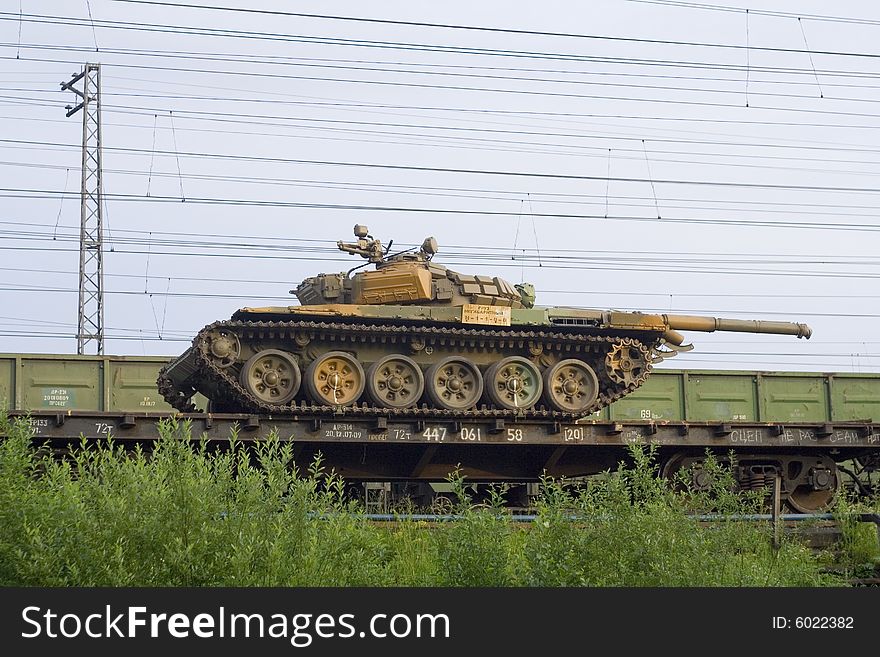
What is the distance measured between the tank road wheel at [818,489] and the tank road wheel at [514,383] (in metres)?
4.56

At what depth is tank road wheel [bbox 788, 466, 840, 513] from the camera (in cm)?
2195

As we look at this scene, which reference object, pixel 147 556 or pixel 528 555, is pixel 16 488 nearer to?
pixel 147 556

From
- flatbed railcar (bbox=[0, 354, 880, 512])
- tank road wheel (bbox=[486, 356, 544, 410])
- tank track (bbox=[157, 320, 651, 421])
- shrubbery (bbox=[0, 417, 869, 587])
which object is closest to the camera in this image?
shrubbery (bbox=[0, 417, 869, 587])

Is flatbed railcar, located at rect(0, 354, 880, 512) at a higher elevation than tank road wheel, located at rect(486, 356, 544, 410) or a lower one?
→ lower

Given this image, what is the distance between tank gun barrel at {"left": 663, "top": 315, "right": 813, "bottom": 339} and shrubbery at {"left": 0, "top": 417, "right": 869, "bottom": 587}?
903cm

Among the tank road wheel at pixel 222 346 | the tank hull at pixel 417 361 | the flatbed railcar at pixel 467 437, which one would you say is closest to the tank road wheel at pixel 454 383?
the tank hull at pixel 417 361

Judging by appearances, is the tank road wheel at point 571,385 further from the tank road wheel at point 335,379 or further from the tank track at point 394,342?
the tank road wheel at point 335,379

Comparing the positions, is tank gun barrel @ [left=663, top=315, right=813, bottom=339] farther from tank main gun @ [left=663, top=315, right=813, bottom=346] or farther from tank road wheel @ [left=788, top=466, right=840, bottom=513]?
tank road wheel @ [left=788, top=466, right=840, bottom=513]

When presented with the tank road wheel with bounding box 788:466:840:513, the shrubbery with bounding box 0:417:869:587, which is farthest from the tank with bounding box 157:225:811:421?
the shrubbery with bounding box 0:417:869:587

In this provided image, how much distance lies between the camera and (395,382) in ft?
68.8

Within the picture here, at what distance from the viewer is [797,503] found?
2194 cm

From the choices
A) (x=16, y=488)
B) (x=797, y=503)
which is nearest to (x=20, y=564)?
(x=16, y=488)

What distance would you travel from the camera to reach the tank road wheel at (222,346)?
798 inches
